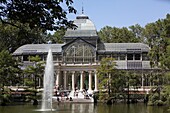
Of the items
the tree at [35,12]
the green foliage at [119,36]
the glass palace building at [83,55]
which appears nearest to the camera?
the tree at [35,12]

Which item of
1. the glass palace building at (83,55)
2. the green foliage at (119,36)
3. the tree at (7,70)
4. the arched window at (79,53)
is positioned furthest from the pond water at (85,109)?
the green foliage at (119,36)

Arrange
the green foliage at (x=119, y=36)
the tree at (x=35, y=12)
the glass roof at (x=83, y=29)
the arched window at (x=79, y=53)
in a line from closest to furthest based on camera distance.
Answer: the tree at (x=35, y=12) → the arched window at (x=79, y=53) → the glass roof at (x=83, y=29) → the green foliage at (x=119, y=36)

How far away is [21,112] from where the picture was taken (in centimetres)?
2552

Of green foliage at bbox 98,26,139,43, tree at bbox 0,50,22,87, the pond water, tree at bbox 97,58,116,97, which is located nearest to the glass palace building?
tree at bbox 97,58,116,97

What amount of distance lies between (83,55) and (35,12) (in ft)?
151

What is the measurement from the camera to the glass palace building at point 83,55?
166 feet

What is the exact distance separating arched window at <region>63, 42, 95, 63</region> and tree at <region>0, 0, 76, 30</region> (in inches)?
1788

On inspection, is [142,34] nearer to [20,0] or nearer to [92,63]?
[92,63]

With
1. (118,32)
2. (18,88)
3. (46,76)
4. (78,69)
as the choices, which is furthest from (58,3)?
(118,32)

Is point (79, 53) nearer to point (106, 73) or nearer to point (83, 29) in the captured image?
point (83, 29)

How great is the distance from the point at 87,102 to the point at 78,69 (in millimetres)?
12622

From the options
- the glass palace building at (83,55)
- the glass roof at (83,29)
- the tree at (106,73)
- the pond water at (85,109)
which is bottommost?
the pond water at (85,109)

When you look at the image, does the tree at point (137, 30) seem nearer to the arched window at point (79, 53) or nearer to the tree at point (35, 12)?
the arched window at point (79, 53)

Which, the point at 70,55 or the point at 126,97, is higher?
the point at 70,55
